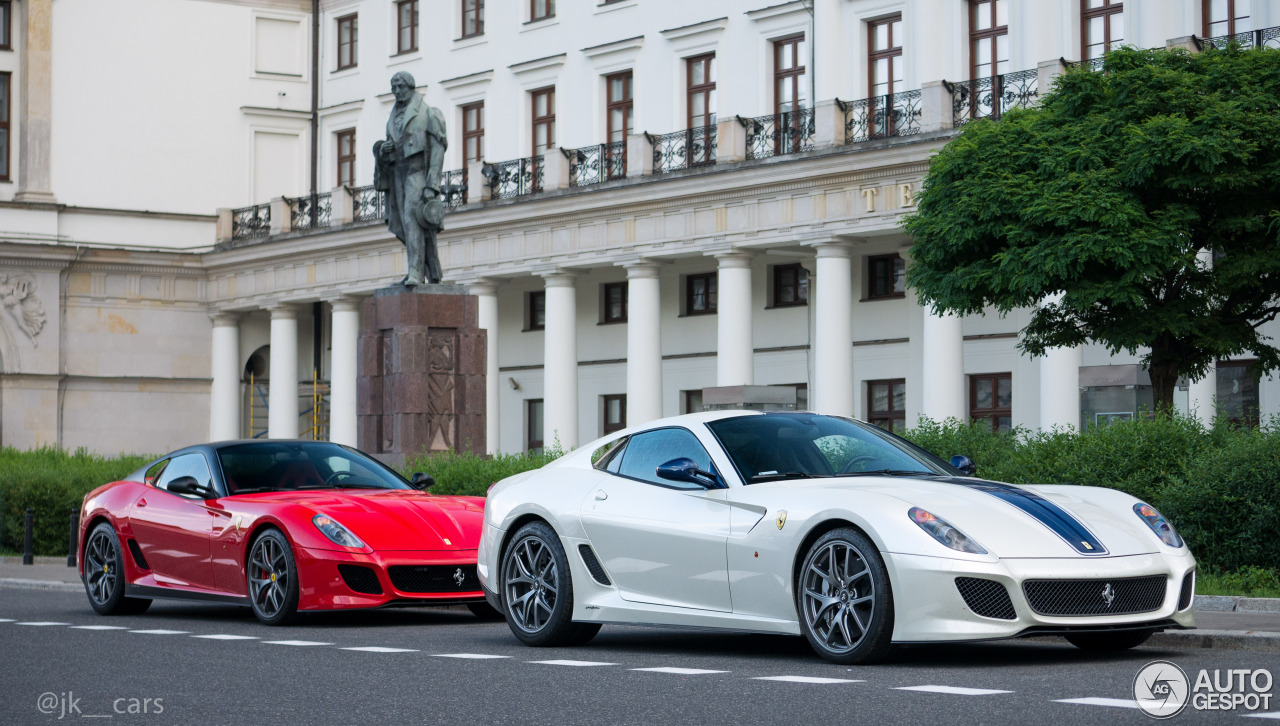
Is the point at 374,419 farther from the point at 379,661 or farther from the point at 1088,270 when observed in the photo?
the point at 379,661

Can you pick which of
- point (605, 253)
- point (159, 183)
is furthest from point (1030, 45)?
point (159, 183)

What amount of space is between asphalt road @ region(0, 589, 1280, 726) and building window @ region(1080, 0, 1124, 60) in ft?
93.0

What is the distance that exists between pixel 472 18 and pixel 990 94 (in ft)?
66.8

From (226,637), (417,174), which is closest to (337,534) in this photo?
(226,637)

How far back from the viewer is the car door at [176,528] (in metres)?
14.6

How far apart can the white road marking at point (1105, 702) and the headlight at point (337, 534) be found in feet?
21.7

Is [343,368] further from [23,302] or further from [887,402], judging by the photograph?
[887,402]

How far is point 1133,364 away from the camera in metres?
39.0

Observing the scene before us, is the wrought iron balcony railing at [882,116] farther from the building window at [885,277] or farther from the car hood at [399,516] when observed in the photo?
the car hood at [399,516]

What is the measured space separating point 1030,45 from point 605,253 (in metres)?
11.3

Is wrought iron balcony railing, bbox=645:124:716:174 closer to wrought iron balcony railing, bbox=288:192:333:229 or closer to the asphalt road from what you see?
wrought iron balcony railing, bbox=288:192:333:229

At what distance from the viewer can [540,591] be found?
38.5 ft

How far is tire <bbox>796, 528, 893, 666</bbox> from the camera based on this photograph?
9.59 m

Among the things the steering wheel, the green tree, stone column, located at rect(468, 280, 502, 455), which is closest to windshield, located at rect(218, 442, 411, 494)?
the steering wheel
